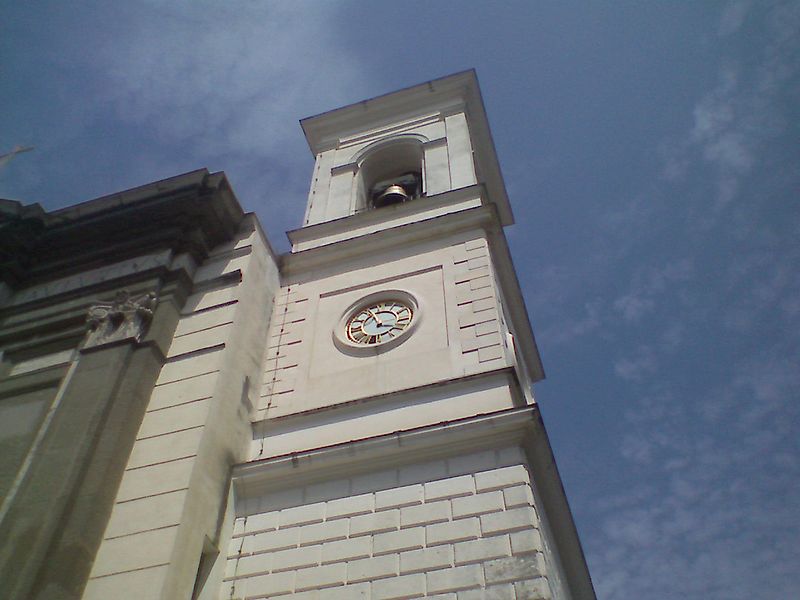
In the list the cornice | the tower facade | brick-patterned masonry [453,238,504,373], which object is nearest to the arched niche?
the tower facade

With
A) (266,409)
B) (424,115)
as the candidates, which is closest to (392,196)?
(424,115)

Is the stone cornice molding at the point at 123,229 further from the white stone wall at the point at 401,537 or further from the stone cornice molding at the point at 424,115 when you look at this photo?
the stone cornice molding at the point at 424,115

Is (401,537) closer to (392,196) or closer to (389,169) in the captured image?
(392,196)

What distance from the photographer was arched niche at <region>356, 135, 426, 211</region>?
17453 mm

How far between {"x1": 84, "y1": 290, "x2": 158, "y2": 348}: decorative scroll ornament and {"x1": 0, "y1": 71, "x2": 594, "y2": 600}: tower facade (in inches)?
1.7

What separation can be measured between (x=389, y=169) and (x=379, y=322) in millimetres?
7651

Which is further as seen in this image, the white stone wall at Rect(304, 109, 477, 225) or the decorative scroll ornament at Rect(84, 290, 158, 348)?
the white stone wall at Rect(304, 109, 477, 225)

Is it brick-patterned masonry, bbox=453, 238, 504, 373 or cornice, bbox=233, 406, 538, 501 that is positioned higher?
brick-patterned masonry, bbox=453, 238, 504, 373

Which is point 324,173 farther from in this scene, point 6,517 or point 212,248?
point 6,517

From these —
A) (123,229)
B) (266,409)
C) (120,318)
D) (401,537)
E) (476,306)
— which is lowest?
(401,537)

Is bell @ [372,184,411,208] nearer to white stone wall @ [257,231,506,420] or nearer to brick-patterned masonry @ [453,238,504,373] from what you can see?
white stone wall @ [257,231,506,420]

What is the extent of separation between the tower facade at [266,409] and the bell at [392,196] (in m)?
1.47

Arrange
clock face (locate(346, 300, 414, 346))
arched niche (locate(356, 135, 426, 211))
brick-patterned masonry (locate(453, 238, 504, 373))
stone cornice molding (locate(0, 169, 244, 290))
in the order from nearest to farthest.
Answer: brick-patterned masonry (locate(453, 238, 504, 373)) → clock face (locate(346, 300, 414, 346)) → stone cornice molding (locate(0, 169, 244, 290)) → arched niche (locate(356, 135, 426, 211))

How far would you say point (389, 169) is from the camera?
61.7 feet
